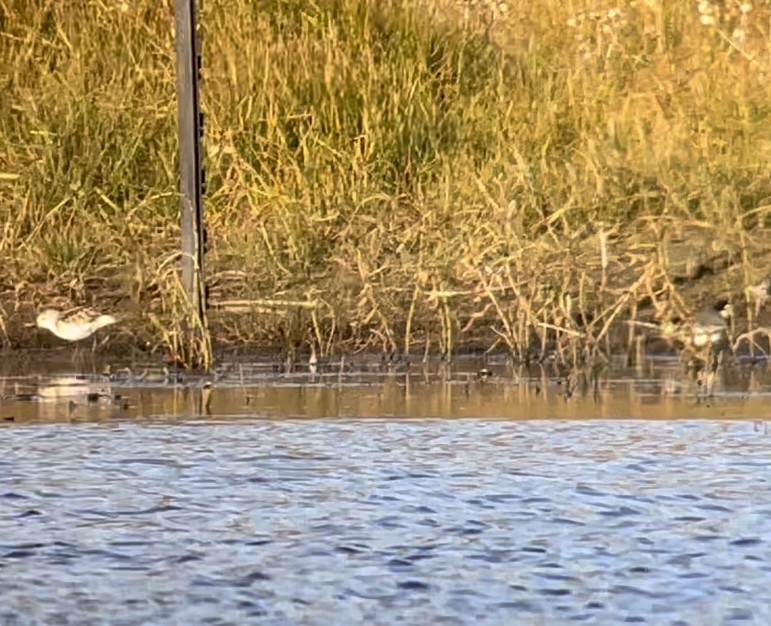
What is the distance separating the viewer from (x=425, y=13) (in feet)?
42.3

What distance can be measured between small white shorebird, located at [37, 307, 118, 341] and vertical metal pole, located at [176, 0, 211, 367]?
1.32ft

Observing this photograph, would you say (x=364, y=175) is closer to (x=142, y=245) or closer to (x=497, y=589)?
(x=142, y=245)

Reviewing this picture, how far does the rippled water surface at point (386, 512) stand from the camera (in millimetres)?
4578

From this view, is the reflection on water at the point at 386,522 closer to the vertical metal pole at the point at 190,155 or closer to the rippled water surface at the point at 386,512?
the rippled water surface at the point at 386,512

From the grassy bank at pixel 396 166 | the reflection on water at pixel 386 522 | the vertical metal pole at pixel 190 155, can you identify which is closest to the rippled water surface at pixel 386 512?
the reflection on water at pixel 386 522

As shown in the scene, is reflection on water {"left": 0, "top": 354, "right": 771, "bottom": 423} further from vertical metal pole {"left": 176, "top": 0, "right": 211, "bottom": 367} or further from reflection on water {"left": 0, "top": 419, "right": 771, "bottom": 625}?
vertical metal pole {"left": 176, "top": 0, "right": 211, "bottom": 367}

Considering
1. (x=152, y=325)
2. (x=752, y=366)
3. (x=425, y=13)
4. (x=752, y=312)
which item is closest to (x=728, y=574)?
(x=752, y=366)

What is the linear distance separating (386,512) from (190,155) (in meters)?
4.30

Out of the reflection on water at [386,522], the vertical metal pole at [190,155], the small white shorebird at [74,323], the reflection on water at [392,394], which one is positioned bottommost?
the reflection on water at [386,522]

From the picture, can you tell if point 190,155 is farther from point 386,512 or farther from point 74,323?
point 386,512

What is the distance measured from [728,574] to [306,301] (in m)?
4.87

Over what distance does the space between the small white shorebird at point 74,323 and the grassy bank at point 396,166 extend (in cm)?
20

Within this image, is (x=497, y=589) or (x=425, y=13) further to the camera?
(x=425, y=13)

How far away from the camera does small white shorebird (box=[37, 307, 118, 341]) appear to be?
9.38 m
